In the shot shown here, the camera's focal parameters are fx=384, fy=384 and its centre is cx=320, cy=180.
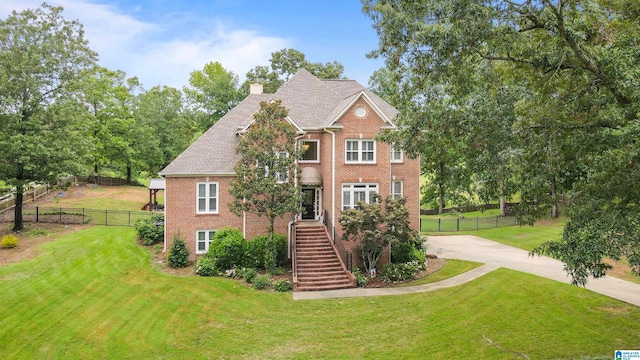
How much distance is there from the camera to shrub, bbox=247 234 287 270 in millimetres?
19938

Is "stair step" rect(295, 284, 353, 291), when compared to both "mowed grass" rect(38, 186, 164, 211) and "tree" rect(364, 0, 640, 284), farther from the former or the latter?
"mowed grass" rect(38, 186, 164, 211)

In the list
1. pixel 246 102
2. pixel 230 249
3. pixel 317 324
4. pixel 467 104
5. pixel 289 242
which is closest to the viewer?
pixel 467 104

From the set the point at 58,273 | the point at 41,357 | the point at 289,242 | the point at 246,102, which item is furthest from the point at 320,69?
the point at 41,357

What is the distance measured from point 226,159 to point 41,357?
13.0 m

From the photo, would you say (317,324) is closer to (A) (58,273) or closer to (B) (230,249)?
(B) (230,249)

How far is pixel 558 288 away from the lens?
55.4 feet

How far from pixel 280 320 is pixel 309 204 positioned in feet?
32.7

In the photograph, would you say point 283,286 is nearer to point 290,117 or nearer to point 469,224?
point 290,117

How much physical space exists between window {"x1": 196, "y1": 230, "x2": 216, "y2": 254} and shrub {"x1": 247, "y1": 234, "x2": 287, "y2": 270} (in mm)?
2995

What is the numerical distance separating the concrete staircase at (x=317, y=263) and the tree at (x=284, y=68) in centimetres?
2884

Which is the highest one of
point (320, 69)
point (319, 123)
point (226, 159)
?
point (320, 69)

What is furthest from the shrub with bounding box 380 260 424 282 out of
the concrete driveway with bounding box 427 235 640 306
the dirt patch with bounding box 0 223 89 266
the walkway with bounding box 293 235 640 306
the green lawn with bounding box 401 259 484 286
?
the dirt patch with bounding box 0 223 89 266

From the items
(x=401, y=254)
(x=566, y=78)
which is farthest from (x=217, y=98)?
(x=566, y=78)

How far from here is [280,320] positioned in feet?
47.6
